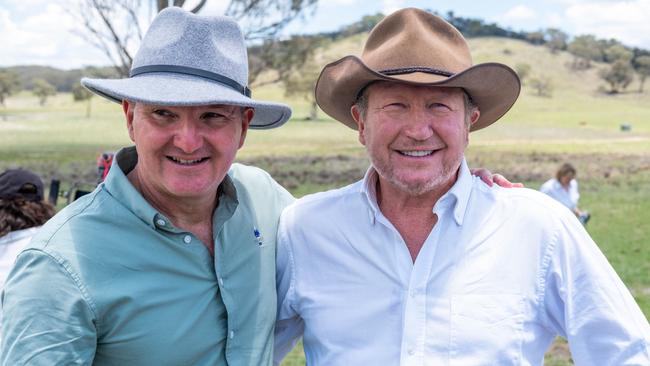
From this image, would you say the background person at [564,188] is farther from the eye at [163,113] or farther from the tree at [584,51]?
the tree at [584,51]

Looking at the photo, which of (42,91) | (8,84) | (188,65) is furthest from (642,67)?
(188,65)

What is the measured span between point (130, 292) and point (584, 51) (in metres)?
137

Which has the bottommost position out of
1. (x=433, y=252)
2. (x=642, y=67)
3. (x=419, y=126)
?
(x=433, y=252)

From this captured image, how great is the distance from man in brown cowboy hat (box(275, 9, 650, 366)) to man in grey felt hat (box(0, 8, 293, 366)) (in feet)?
0.86

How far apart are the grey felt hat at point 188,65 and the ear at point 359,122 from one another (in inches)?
16.9

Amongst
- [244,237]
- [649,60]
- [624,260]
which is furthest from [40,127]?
[649,60]

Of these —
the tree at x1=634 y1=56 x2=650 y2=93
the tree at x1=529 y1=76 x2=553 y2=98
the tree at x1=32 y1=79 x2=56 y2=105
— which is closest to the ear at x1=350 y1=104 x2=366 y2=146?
the tree at x1=529 y1=76 x2=553 y2=98

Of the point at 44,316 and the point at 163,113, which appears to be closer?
the point at 44,316

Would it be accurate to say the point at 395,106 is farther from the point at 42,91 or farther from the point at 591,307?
the point at 42,91

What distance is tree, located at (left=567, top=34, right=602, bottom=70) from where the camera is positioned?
11850 cm

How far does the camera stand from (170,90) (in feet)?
7.75

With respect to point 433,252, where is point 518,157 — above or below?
below

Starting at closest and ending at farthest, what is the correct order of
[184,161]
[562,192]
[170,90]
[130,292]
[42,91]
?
[130,292], [170,90], [184,161], [562,192], [42,91]

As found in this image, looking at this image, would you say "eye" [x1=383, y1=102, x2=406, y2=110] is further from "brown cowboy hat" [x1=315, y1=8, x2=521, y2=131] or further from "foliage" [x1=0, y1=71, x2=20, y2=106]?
"foliage" [x1=0, y1=71, x2=20, y2=106]
